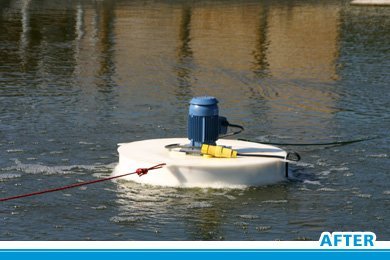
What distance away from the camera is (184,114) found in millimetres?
20953

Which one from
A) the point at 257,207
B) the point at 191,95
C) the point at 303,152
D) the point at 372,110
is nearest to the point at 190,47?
the point at 191,95

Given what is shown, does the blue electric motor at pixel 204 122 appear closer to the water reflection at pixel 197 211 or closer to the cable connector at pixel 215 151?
the cable connector at pixel 215 151

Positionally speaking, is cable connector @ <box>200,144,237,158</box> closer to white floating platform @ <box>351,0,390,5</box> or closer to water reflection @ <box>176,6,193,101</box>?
water reflection @ <box>176,6,193,101</box>

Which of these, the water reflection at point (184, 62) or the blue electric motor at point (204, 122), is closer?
the blue electric motor at point (204, 122)

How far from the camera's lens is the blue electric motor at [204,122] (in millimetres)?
15133

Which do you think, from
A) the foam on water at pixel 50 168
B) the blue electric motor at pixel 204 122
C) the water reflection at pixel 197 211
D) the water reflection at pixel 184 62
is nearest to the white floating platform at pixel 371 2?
the water reflection at pixel 184 62

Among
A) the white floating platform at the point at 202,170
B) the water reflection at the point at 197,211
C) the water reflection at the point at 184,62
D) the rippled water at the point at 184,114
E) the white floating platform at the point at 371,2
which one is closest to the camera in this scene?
the water reflection at the point at 197,211

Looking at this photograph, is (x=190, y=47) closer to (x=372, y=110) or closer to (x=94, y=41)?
(x=94, y=41)

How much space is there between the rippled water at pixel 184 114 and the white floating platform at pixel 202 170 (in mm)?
215

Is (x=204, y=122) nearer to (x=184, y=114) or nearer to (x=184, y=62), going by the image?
(x=184, y=114)

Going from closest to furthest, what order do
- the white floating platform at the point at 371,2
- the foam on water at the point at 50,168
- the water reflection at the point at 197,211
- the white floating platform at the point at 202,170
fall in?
1. the water reflection at the point at 197,211
2. the white floating platform at the point at 202,170
3. the foam on water at the point at 50,168
4. the white floating platform at the point at 371,2

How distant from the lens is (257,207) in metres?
14.1

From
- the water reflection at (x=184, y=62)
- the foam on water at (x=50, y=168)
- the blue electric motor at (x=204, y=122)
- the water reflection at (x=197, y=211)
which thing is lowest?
the water reflection at (x=184, y=62)

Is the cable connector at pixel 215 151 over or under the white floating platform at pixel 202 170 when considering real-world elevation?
over
